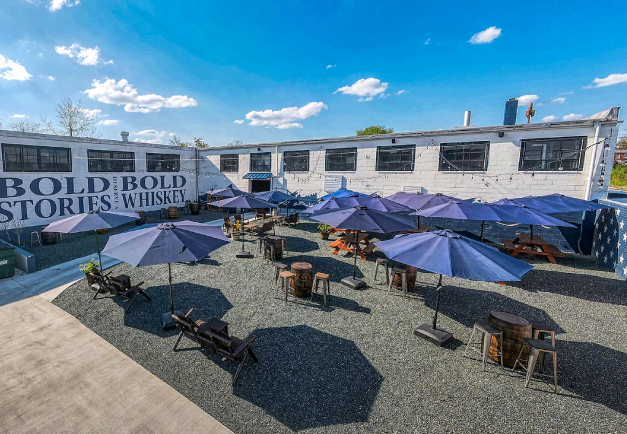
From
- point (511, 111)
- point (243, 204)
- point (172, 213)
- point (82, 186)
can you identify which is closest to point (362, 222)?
point (243, 204)

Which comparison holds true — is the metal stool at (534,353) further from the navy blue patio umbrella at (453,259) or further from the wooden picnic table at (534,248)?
the wooden picnic table at (534,248)

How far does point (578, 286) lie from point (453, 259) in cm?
778

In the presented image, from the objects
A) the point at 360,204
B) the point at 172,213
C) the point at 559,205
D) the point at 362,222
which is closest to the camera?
the point at 362,222

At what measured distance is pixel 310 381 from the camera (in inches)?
194

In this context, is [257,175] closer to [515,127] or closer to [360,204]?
[360,204]

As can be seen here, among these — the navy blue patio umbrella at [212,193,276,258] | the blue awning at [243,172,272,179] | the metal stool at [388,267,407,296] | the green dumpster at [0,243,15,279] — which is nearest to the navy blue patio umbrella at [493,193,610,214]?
the metal stool at [388,267,407,296]

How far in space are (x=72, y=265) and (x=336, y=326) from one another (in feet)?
34.9

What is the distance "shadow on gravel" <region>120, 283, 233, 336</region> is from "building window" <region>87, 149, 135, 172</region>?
47.1 ft

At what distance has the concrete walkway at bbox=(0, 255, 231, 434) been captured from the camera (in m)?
4.11

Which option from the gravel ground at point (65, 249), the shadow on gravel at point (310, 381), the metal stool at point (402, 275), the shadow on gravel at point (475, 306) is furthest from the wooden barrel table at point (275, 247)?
the gravel ground at point (65, 249)

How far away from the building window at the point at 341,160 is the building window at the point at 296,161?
181 centimetres

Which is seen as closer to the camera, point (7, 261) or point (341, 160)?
point (7, 261)

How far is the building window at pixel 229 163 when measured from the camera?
2458cm

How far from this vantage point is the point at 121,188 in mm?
19750
